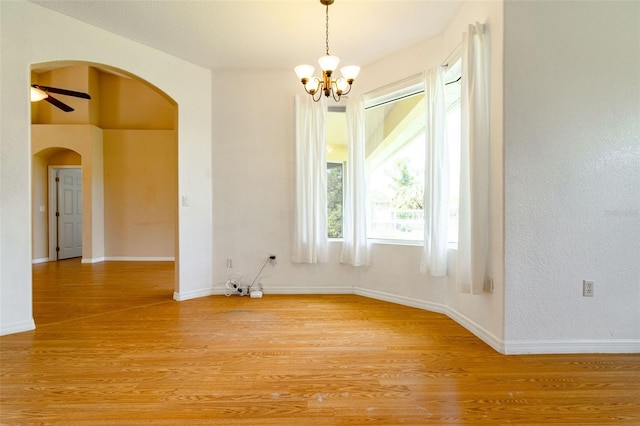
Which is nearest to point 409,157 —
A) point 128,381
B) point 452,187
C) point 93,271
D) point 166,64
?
point 452,187

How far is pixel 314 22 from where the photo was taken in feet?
10.3

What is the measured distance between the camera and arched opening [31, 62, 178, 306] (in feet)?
22.8

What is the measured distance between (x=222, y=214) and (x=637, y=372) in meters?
4.16

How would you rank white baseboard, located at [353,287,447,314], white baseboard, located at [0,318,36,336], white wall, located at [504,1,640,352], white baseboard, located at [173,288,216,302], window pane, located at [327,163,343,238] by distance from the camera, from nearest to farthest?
white wall, located at [504,1,640,352] → white baseboard, located at [0,318,36,336] → white baseboard, located at [353,287,447,314] → white baseboard, located at [173,288,216,302] → window pane, located at [327,163,343,238]

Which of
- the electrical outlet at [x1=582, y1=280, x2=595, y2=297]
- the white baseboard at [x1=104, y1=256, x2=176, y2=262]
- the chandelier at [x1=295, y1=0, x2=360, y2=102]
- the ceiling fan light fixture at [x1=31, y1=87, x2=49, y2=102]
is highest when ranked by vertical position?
the ceiling fan light fixture at [x1=31, y1=87, x2=49, y2=102]

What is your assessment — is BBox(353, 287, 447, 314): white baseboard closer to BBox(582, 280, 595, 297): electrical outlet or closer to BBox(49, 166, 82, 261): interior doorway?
BBox(582, 280, 595, 297): electrical outlet

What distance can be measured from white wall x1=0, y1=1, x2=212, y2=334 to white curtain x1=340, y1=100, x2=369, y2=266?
6.64 ft

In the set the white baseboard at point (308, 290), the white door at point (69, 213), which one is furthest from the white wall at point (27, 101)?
the white door at point (69, 213)

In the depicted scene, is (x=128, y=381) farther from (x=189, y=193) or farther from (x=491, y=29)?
(x=491, y=29)

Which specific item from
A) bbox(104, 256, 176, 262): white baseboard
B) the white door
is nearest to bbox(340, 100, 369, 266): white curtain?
bbox(104, 256, 176, 262): white baseboard

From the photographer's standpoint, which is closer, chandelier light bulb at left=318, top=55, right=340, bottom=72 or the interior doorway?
chandelier light bulb at left=318, top=55, right=340, bottom=72

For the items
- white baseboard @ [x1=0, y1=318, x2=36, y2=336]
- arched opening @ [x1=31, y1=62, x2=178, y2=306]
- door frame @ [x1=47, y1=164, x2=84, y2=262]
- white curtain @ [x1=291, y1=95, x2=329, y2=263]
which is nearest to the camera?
white baseboard @ [x1=0, y1=318, x2=36, y2=336]

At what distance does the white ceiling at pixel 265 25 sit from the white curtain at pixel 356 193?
75cm

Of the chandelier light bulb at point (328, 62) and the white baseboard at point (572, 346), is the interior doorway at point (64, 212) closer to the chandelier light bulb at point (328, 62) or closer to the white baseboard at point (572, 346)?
the chandelier light bulb at point (328, 62)
